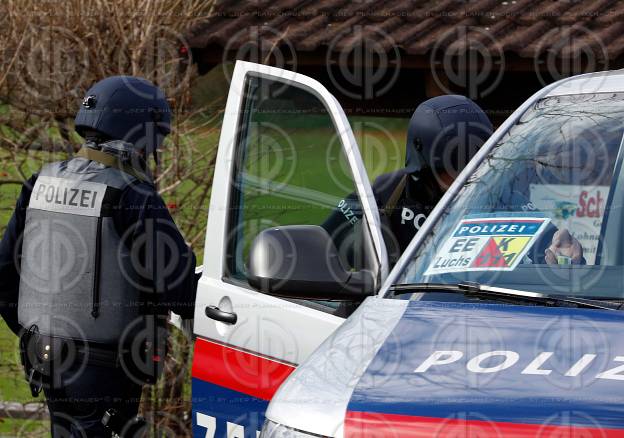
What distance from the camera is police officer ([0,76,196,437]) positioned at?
4301 mm

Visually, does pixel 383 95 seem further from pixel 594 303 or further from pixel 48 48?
pixel 594 303

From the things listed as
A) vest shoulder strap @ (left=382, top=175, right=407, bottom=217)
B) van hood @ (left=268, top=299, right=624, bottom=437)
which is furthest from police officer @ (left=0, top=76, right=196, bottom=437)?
van hood @ (left=268, top=299, right=624, bottom=437)

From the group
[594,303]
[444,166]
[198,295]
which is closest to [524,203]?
[594,303]

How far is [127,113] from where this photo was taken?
4.53 m

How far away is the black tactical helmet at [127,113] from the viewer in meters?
4.51

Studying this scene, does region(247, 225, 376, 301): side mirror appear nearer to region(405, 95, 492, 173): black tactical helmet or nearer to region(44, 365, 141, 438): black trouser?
region(405, 95, 492, 173): black tactical helmet

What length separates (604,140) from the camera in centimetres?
332

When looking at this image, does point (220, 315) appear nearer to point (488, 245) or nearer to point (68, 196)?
point (68, 196)

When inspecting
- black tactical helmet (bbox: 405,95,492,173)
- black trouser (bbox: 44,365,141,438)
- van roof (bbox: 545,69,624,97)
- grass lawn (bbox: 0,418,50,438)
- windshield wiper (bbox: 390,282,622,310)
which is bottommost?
grass lawn (bbox: 0,418,50,438)

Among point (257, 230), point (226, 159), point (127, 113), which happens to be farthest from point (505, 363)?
point (127, 113)

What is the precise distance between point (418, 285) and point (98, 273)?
159 centimetres

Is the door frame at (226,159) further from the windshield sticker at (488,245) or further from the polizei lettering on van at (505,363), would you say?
the polizei lettering on van at (505,363)

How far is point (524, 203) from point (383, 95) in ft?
19.4

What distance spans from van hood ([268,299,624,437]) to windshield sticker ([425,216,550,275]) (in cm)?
29
